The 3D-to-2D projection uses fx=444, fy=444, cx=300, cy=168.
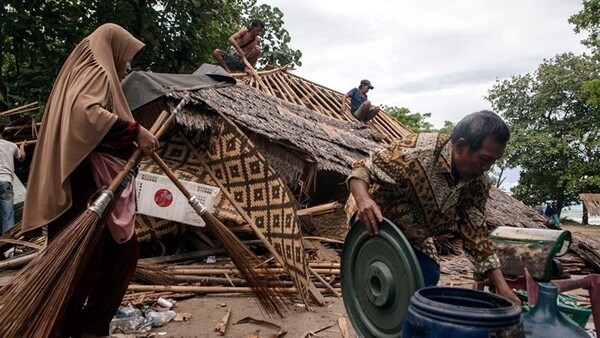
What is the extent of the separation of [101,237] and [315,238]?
3685 mm

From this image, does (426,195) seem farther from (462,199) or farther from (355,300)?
(355,300)

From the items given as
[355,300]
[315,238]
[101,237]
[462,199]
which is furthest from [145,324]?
[315,238]

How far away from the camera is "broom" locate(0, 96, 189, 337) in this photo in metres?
2.03

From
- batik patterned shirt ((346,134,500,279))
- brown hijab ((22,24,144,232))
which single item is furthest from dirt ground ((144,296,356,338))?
brown hijab ((22,24,144,232))

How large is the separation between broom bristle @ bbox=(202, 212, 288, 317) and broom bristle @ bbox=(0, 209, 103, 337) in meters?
0.86

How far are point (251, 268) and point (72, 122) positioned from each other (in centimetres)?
149

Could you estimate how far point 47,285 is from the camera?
2.12 meters

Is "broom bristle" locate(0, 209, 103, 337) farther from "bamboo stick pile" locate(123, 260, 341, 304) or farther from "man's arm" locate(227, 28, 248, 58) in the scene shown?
"man's arm" locate(227, 28, 248, 58)

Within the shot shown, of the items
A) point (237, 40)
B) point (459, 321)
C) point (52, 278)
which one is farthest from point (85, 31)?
point (459, 321)

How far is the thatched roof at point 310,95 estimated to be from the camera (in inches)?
375

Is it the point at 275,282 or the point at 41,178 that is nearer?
the point at 41,178

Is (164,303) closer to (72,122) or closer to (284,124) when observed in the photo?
(72,122)

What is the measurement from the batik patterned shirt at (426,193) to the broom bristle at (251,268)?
34.8 inches

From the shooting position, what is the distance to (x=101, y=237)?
252cm
